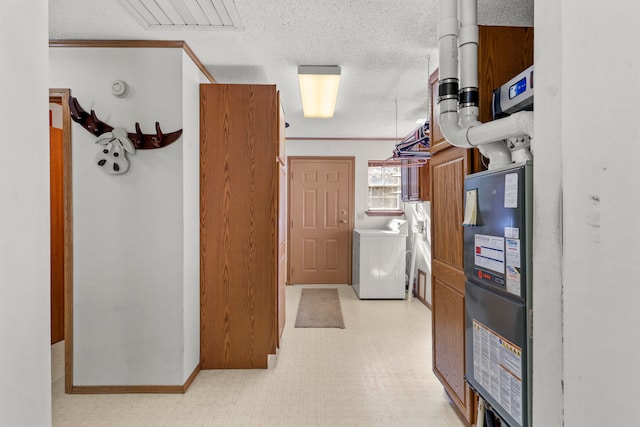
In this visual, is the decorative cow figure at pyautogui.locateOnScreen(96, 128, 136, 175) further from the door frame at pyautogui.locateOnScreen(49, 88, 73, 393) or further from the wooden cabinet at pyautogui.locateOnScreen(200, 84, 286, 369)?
the wooden cabinet at pyautogui.locateOnScreen(200, 84, 286, 369)

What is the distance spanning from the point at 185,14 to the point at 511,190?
1.94 metres

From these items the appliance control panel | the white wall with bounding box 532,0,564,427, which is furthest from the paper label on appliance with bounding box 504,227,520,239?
the appliance control panel

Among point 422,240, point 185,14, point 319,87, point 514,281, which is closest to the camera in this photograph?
point 514,281

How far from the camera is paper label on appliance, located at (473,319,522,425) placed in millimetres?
1282

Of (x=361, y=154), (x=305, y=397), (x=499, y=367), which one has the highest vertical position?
(x=361, y=154)

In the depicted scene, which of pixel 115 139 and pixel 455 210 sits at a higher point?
pixel 115 139

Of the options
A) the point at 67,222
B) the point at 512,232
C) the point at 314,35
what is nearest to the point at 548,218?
the point at 512,232

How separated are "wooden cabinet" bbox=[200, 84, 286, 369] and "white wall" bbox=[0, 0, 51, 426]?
71.4 inches

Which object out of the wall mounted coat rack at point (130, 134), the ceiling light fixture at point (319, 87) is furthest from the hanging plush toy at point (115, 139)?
the ceiling light fixture at point (319, 87)

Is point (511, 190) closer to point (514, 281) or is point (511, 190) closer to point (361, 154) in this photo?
point (514, 281)

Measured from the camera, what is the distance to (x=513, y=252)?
4.19 feet

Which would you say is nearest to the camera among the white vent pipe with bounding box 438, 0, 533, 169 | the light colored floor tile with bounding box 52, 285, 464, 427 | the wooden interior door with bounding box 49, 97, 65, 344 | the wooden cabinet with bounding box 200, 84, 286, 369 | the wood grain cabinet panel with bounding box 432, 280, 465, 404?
the white vent pipe with bounding box 438, 0, 533, 169

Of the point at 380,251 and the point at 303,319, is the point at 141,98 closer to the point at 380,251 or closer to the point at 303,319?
the point at 303,319

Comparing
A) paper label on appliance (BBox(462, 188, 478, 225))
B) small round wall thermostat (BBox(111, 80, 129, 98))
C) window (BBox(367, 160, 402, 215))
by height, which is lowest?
paper label on appliance (BBox(462, 188, 478, 225))
